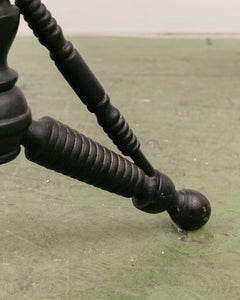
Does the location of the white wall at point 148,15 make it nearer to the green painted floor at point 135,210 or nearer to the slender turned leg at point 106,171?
the green painted floor at point 135,210

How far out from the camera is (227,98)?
147 cm

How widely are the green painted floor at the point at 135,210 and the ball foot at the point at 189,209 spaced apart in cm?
3

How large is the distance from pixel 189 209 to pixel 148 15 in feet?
4.45

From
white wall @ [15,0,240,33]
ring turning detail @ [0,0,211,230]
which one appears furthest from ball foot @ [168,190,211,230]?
white wall @ [15,0,240,33]

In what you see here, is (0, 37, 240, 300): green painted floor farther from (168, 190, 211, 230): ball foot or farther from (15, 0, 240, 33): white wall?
(15, 0, 240, 33): white wall

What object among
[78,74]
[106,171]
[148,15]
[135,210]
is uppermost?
[78,74]

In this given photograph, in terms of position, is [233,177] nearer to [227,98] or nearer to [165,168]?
[165,168]

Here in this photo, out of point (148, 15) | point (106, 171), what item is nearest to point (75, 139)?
point (106, 171)

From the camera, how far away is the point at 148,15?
6.98 ft

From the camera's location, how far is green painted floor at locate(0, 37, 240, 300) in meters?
0.83

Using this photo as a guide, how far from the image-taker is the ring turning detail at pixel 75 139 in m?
0.67

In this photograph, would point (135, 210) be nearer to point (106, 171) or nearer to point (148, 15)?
point (106, 171)

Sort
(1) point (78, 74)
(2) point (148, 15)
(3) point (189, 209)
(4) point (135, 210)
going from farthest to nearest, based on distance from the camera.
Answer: (2) point (148, 15)
(4) point (135, 210)
(3) point (189, 209)
(1) point (78, 74)

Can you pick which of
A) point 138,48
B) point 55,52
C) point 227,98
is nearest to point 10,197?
point 55,52
